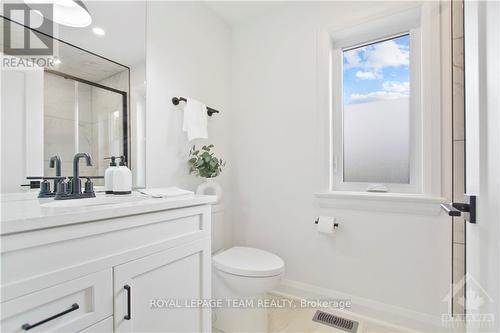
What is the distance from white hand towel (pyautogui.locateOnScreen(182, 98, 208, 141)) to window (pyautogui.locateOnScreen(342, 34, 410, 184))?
1066 millimetres

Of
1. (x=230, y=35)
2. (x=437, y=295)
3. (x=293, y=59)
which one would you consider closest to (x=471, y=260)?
(x=437, y=295)

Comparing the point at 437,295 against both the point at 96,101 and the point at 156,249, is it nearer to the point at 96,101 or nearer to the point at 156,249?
the point at 156,249

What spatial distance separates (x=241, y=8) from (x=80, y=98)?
1.46 m

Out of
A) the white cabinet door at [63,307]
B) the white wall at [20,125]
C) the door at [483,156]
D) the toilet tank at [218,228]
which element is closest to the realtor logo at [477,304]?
the door at [483,156]

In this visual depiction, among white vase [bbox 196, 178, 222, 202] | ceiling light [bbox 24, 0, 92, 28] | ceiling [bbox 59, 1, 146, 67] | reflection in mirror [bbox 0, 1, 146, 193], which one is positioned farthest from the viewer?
white vase [bbox 196, 178, 222, 202]

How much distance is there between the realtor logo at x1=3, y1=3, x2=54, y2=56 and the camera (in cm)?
98

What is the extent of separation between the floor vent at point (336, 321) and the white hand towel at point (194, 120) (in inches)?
59.0

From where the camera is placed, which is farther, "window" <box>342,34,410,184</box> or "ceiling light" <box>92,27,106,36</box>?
"window" <box>342,34,410,184</box>

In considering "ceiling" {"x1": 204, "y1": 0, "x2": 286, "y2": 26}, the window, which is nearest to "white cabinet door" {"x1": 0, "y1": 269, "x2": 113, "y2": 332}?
the window

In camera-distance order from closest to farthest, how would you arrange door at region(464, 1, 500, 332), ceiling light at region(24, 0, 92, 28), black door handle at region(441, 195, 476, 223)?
door at region(464, 1, 500, 332)
black door handle at region(441, 195, 476, 223)
ceiling light at region(24, 0, 92, 28)

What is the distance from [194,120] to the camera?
1687 mm

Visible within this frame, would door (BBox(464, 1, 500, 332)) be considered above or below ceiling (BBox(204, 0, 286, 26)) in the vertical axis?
below

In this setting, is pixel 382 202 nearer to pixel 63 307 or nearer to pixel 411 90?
pixel 411 90

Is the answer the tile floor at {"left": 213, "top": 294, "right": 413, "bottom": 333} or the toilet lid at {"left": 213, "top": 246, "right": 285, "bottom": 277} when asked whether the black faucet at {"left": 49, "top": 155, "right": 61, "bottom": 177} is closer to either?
the toilet lid at {"left": 213, "top": 246, "right": 285, "bottom": 277}
